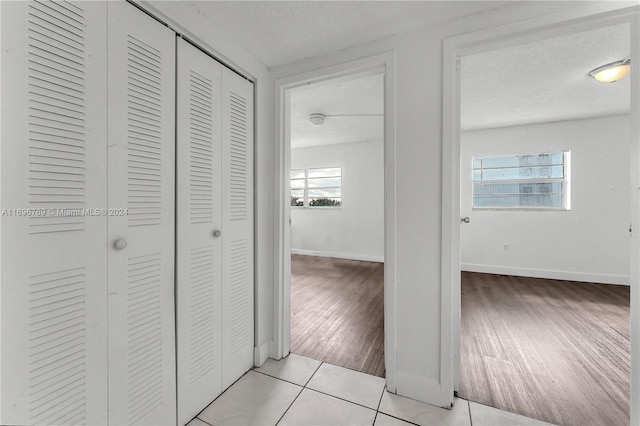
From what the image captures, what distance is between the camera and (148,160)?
1242 millimetres

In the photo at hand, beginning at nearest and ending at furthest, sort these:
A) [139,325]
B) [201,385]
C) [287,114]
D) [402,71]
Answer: [139,325] < [201,385] < [402,71] < [287,114]

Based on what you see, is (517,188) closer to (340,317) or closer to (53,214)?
(340,317)

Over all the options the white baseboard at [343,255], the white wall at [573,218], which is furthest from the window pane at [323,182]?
the white wall at [573,218]

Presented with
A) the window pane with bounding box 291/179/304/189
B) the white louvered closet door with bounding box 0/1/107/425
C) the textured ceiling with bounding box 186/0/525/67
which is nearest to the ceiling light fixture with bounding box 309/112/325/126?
the textured ceiling with bounding box 186/0/525/67

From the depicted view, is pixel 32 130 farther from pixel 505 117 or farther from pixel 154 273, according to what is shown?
pixel 505 117

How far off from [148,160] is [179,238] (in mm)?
409

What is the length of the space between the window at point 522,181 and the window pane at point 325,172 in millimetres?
2553

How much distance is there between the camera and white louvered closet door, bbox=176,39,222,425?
54.9 inches

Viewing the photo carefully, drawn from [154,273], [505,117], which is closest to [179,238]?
[154,273]

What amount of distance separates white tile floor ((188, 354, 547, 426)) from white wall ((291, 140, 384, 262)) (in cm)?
376

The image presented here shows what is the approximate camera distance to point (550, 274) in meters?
4.14

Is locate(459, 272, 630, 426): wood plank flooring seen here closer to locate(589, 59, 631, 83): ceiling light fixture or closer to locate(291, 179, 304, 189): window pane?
locate(589, 59, 631, 83): ceiling light fixture

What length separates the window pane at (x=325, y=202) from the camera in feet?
19.1

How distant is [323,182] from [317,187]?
0.18m
